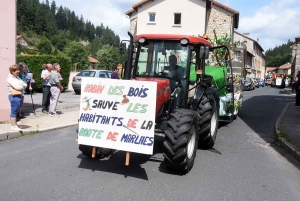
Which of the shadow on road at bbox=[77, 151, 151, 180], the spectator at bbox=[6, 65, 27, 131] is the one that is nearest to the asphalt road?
the shadow on road at bbox=[77, 151, 151, 180]

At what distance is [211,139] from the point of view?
264 inches

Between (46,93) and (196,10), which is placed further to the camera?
(196,10)

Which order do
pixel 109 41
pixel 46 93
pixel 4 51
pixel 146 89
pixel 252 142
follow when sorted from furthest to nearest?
pixel 109 41 → pixel 46 93 → pixel 4 51 → pixel 252 142 → pixel 146 89

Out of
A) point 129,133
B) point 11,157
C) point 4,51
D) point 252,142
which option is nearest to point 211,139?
point 252,142

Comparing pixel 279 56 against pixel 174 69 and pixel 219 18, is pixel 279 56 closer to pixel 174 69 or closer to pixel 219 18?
pixel 219 18

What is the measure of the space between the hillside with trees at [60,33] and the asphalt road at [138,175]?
38258 mm

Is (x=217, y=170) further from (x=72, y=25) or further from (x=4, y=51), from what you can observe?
(x=72, y=25)

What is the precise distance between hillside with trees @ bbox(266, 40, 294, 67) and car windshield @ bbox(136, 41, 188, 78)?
139 meters

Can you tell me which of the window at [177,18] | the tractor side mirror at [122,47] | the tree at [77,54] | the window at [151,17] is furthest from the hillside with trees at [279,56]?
the tractor side mirror at [122,47]

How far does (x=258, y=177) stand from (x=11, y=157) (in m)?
4.53

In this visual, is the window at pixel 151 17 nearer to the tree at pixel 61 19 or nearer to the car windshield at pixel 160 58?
the car windshield at pixel 160 58

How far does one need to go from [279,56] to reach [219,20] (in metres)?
129

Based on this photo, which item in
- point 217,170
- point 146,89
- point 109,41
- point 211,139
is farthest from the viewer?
point 109,41

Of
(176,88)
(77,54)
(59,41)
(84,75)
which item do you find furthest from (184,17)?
(59,41)
